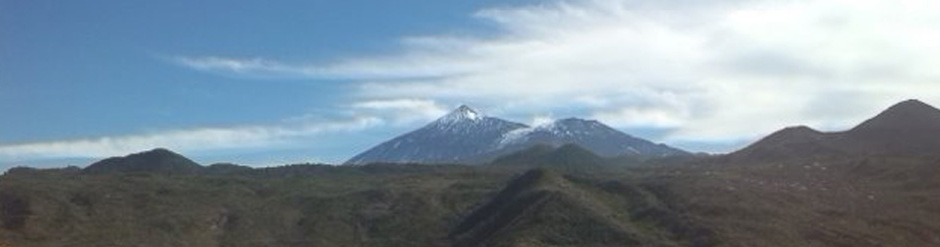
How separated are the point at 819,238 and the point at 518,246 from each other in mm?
54592

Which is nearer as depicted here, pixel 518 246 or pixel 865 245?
pixel 865 245

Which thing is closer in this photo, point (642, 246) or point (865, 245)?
point (865, 245)

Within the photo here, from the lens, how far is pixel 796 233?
197 meters

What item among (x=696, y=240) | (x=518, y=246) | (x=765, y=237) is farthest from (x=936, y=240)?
(x=518, y=246)

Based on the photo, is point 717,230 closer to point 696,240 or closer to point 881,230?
point 696,240

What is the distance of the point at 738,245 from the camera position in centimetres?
18825

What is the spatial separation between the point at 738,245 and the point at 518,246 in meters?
39.8

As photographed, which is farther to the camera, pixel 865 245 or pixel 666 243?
pixel 666 243

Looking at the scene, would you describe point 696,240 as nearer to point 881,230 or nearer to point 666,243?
point 666,243

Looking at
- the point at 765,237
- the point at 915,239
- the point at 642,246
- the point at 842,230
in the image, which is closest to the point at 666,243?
the point at 642,246

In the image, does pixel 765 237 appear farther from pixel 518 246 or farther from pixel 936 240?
pixel 518 246

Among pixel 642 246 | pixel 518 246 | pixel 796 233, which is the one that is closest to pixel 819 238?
pixel 796 233

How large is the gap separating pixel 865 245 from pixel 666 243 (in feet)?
115

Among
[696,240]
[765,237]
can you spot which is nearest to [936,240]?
[765,237]
